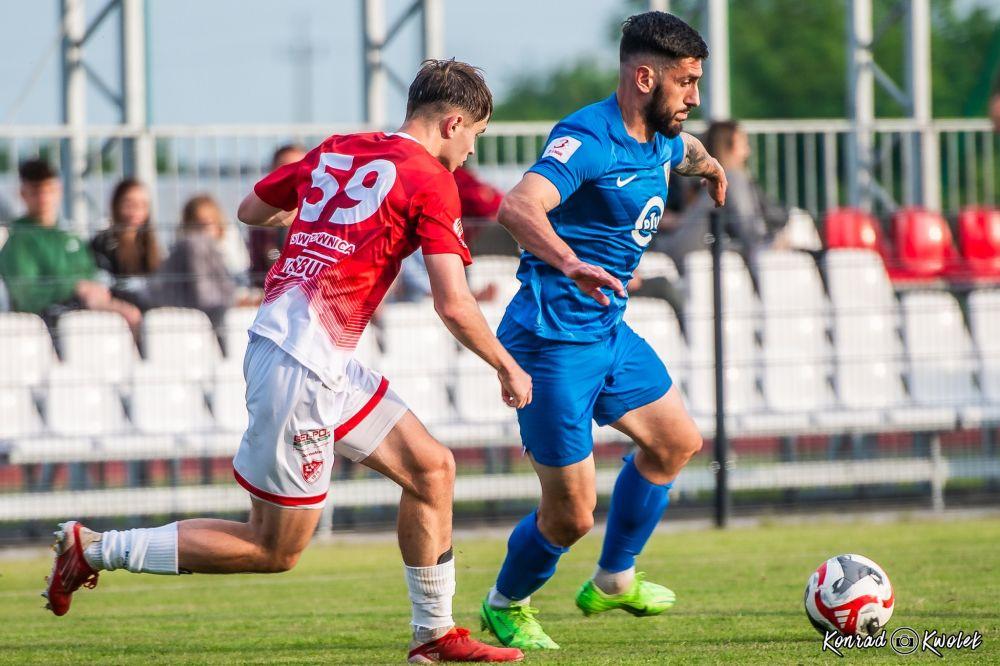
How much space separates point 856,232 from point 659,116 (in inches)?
274

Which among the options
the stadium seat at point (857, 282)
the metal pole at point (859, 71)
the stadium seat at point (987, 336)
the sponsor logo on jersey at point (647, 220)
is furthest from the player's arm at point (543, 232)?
the metal pole at point (859, 71)

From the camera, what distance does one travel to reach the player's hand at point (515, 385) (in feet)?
16.4

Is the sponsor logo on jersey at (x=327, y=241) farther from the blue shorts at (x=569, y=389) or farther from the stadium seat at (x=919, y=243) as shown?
the stadium seat at (x=919, y=243)

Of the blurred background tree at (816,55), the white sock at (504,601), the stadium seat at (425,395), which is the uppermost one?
the blurred background tree at (816,55)

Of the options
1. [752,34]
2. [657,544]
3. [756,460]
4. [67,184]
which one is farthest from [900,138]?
[752,34]

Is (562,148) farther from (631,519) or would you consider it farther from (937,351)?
(937,351)

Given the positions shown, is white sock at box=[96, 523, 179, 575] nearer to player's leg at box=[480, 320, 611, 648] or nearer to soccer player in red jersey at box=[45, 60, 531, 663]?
soccer player in red jersey at box=[45, 60, 531, 663]

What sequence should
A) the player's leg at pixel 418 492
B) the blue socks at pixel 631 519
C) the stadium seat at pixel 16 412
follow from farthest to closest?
the stadium seat at pixel 16 412, the blue socks at pixel 631 519, the player's leg at pixel 418 492

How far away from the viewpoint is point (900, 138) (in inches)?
585

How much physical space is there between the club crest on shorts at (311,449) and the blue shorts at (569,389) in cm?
A: 112

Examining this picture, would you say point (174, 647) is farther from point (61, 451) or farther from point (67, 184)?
point (67, 184)

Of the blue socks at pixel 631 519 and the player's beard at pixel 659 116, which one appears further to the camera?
the blue socks at pixel 631 519

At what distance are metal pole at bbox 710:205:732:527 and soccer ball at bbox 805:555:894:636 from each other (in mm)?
5089

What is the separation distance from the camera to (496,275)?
36.3 ft
